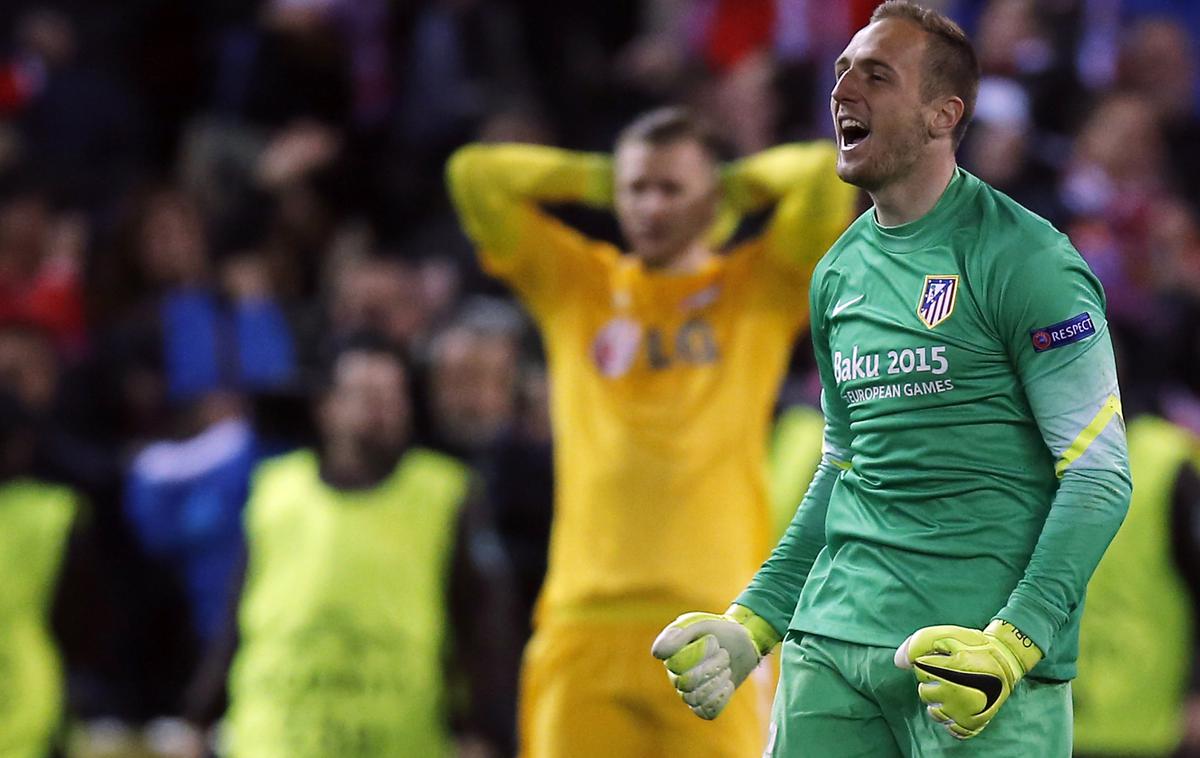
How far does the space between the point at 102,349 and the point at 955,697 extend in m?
7.99

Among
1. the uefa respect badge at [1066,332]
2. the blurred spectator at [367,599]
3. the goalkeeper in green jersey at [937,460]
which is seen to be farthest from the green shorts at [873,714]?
the blurred spectator at [367,599]

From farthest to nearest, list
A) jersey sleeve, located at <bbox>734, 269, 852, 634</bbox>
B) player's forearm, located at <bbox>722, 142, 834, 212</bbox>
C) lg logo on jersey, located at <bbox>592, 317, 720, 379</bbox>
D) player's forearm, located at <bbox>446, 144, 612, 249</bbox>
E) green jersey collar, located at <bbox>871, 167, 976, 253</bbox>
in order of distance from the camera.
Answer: player's forearm, located at <bbox>446, 144, 612, 249</bbox> → player's forearm, located at <bbox>722, 142, 834, 212</bbox> → lg logo on jersey, located at <bbox>592, 317, 720, 379</bbox> → jersey sleeve, located at <bbox>734, 269, 852, 634</bbox> → green jersey collar, located at <bbox>871, 167, 976, 253</bbox>

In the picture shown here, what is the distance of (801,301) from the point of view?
6.43 metres

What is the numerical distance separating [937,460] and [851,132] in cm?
62

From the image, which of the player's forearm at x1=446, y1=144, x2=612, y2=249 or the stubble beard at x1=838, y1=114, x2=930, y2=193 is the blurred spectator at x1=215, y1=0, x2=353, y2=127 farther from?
the stubble beard at x1=838, y1=114, x2=930, y2=193

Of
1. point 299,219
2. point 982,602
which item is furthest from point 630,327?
point 299,219

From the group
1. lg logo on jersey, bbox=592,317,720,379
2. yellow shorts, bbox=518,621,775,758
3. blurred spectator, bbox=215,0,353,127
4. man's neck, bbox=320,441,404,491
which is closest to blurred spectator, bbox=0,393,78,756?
man's neck, bbox=320,441,404,491

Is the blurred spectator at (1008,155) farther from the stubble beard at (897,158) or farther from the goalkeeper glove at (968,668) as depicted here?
the goalkeeper glove at (968,668)

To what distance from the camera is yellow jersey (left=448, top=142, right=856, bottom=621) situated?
6.11 metres

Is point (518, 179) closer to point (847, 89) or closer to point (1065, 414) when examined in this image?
point (847, 89)

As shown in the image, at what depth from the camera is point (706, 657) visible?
4074mm

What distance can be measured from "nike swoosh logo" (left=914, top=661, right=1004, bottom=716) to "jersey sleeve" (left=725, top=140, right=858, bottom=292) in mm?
2946

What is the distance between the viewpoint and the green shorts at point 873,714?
379 centimetres

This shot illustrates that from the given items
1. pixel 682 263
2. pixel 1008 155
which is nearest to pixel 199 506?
pixel 682 263
